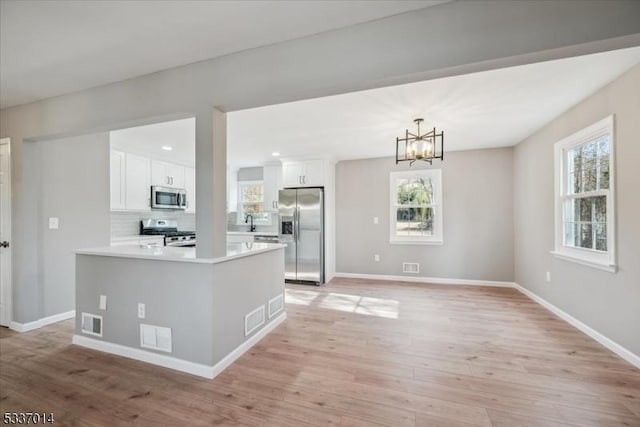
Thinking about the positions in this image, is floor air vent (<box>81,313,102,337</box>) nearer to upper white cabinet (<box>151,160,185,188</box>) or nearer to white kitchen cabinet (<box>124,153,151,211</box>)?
white kitchen cabinet (<box>124,153,151,211</box>)

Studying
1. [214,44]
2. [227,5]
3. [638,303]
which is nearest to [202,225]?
[214,44]

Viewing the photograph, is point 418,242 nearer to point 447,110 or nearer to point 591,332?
point 591,332

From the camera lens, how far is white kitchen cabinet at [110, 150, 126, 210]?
14.8 ft

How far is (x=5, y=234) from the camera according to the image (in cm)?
308

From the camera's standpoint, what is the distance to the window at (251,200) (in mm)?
6480

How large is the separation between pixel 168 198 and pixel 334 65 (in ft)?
15.3

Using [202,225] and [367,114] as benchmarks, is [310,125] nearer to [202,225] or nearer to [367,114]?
[367,114]

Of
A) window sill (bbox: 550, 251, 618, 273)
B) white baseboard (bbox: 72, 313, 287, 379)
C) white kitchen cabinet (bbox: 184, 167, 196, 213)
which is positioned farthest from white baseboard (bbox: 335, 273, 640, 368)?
white kitchen cabinet (bbox: 184, 167, 196, 213)

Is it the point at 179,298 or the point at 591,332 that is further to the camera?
the point at 591,332

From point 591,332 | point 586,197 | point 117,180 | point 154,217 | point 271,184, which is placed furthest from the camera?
point 271,184

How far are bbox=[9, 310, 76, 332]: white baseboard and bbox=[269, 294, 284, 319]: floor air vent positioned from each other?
2491 mm

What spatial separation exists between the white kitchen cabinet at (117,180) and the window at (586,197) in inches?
247

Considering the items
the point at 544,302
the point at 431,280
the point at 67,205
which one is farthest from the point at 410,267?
the point at 67,205

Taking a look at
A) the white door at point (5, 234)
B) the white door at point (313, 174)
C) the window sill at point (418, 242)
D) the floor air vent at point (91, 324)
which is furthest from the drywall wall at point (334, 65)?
the window sill at point (418, 242)
